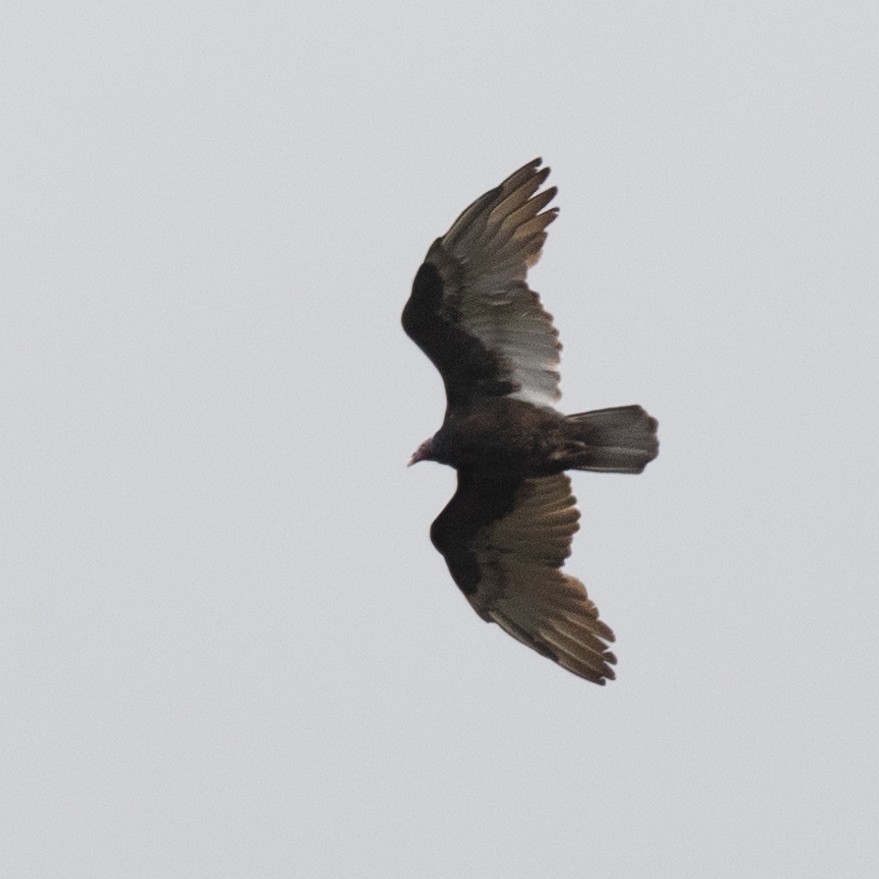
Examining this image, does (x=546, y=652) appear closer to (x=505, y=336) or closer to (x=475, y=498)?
(x=475, y=498)

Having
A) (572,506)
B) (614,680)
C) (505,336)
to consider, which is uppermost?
(505,336)

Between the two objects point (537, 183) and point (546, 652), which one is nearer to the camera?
point (537, 183)

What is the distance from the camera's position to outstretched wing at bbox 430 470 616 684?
1309 cm

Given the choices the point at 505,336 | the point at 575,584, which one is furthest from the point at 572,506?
the point at 505,336

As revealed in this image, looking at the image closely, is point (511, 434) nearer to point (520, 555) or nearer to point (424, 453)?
point (424, 453)

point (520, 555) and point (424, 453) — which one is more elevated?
point (424, 453)

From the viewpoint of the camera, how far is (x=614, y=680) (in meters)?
12.9

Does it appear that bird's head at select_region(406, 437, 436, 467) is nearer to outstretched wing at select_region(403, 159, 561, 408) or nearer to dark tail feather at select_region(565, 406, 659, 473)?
outstretched wing at select_region(403, 159, 561, 408)

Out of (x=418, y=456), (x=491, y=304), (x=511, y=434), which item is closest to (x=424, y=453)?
(x=418, y=456)

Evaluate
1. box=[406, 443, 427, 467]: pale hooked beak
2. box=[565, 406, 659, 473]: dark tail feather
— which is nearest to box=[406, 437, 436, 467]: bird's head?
box=[406, 443, 427, 467]: pale hooked beak

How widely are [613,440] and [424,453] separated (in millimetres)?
1302

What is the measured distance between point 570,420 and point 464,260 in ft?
3.91

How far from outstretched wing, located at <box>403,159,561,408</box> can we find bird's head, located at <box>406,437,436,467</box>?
0.92 ft

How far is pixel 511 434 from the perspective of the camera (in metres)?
12.7
